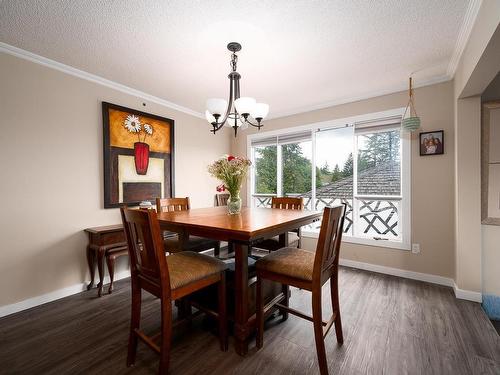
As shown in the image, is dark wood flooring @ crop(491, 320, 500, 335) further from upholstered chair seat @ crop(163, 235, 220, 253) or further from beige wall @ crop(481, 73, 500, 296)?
upholstered chair seat @ crop(163, 235, 220, 253)

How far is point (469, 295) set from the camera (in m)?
2.33

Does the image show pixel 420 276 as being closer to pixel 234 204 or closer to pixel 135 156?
pixel 234 204

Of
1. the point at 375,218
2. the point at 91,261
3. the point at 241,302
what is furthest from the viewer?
the point at 375,218

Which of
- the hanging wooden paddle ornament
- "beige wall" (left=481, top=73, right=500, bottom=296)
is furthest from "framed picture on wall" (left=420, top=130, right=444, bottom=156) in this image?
"beige wall" (left=481, top=73, right=500, bottom=296)

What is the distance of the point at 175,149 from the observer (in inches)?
142

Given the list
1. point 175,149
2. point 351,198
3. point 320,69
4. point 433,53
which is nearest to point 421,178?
point 351,198

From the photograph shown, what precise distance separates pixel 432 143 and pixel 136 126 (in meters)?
3.68

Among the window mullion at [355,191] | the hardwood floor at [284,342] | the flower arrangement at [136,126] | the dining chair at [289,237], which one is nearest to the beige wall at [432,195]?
the window mullion at [355,191]

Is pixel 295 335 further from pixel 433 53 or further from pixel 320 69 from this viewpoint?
pixel 433 53

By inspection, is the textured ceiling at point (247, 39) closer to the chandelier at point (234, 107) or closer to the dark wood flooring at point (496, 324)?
the chandelier at point (234, 107)

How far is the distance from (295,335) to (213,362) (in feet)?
2.12

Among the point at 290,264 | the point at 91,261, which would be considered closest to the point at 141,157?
the point at 91,261

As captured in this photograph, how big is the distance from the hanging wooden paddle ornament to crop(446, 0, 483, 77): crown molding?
43 centimetres

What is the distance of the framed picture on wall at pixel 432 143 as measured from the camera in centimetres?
269
